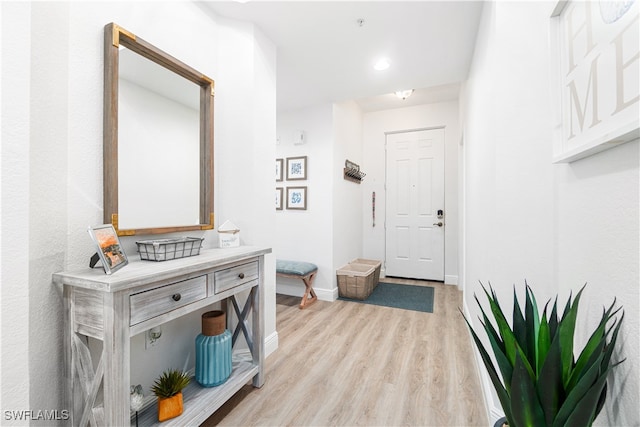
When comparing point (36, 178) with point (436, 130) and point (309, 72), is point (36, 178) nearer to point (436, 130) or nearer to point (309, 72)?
point (309, 72)

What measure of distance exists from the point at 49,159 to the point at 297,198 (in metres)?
2.75

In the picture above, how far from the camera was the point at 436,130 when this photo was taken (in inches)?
170

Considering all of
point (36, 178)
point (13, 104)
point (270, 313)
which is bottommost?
point (270, 313)

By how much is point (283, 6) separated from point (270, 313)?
7.13 feet

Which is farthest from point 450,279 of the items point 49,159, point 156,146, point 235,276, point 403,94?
point 49,159

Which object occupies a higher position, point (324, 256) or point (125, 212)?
point (125, 212)

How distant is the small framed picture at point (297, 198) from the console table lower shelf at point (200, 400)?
89.4 inches

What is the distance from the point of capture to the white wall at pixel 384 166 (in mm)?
4191

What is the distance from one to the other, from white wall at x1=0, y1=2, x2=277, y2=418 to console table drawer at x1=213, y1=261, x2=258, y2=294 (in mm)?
441

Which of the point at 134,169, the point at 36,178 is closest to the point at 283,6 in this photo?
the point at 134,169

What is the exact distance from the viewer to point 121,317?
1026mm

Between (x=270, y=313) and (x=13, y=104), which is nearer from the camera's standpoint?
(x=13, y=104)

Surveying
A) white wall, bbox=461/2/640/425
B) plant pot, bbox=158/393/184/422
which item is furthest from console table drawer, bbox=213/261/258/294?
white wall, bbox=461/2/640/425

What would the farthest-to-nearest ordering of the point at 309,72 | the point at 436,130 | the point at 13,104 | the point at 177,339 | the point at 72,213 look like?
1. the point at 436,130
2. the point at 309,72
3. the point at 177,339
4. the point at 72,213
5. the point at 13,104
